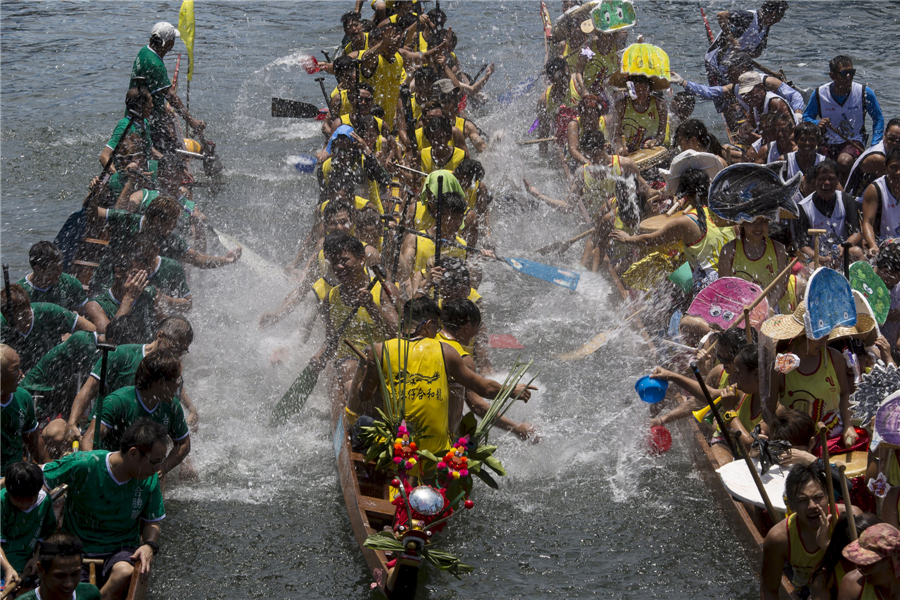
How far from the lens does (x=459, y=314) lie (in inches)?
227

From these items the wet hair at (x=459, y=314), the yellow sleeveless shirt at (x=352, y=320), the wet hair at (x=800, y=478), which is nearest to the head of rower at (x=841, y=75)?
the yellow sleeveless shirt at (x=352, y=320)

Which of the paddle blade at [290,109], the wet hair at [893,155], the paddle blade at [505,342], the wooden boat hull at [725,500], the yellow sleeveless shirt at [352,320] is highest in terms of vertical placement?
the wet hair at [893,155]

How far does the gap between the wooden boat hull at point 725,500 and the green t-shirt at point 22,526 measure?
3.83 meters

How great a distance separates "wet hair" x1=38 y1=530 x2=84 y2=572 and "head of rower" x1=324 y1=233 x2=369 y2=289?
3.14m

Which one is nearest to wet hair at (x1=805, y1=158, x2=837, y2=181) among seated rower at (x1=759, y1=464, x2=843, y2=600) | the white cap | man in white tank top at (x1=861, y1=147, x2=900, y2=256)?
man in white tank top at (x1=861, y1=147, x2=900, y2=256)

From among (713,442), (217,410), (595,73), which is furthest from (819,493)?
(595,73)

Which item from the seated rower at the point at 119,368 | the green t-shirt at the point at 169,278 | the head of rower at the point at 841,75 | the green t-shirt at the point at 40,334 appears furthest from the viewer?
the head of rower at the point at 841,75

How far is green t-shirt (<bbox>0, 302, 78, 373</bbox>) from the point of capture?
641 centimetres

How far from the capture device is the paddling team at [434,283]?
492cm

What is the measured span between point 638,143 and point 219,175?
692 centimetres

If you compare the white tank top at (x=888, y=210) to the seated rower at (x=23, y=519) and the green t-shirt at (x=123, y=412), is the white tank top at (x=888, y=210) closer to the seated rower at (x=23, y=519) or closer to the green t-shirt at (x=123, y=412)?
the green t-shirt at (x=123, y=412)

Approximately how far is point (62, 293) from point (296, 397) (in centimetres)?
199

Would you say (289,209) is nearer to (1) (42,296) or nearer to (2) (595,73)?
(2) (595,73)

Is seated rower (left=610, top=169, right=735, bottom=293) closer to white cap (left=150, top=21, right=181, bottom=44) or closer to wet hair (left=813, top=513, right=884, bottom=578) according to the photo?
wet hair (left=813, top=513, right=884, bottom=578)
